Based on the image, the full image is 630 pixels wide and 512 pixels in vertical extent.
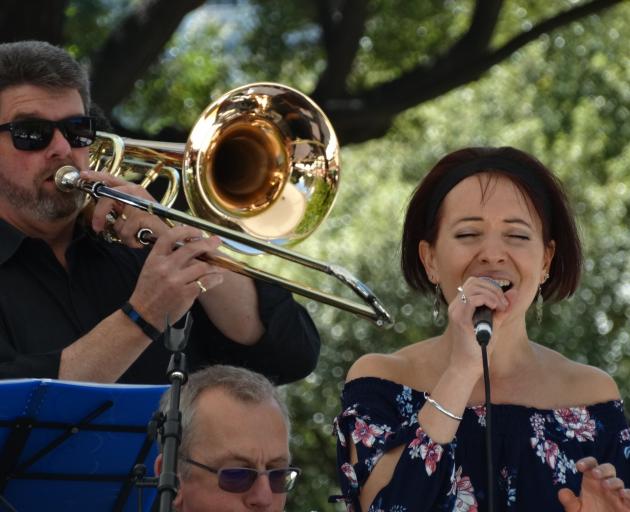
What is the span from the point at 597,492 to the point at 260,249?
4.54 feet

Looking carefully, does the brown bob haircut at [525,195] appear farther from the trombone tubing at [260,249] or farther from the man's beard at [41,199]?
the man's beard at [41,199]

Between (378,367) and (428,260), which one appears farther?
(428,260)

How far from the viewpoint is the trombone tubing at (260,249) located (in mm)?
4094

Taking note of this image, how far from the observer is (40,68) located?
439 centimetres

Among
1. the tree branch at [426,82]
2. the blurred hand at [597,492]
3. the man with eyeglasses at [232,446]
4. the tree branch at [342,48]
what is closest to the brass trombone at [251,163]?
the man with eyeglasses at [232,446]

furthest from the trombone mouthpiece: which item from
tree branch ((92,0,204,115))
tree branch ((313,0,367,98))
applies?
tree branch ((313,0,367,98))

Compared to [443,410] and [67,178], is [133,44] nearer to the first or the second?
[67,178]

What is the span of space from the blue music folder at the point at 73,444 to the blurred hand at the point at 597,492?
0.97 m

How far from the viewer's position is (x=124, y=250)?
15.1ft

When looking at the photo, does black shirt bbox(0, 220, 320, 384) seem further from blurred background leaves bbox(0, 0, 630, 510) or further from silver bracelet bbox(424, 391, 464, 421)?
blurred background leaves bbox(0, 0, 630, 510)

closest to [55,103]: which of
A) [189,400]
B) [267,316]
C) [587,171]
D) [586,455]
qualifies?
[267,316]

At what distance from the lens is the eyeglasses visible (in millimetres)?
3371

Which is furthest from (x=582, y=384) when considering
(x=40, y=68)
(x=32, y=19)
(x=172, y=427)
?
(x=32, y=19)

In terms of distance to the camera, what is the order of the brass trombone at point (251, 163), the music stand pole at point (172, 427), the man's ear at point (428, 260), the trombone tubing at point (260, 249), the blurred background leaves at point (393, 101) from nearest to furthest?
the music stand pole at point (172, 427) → the man's ear at point (428, 260) → the trombone tubing at point (260, 249) → the brass trombone at point (251, 163) → the blurred background leaves at point (393, 101)
